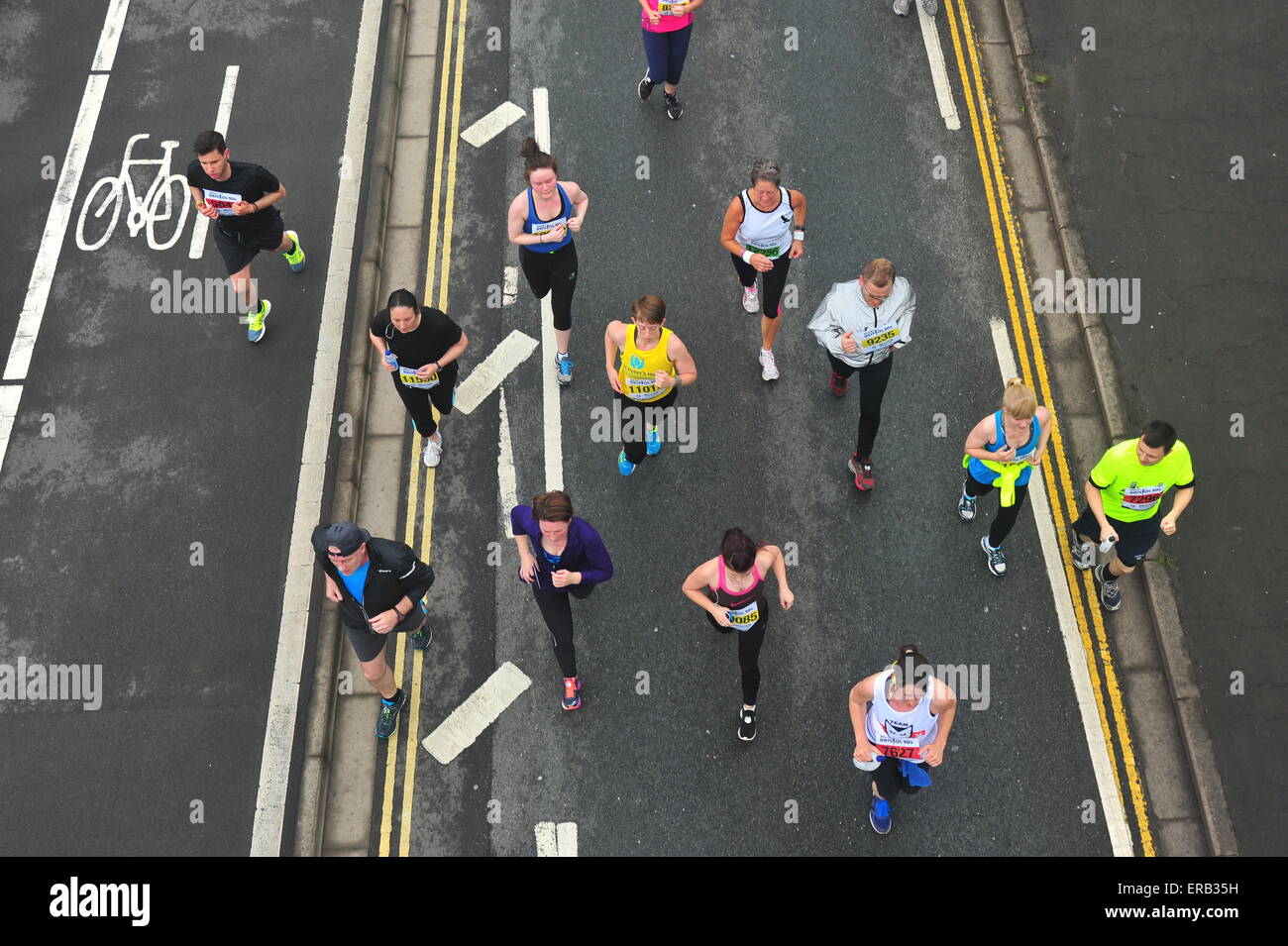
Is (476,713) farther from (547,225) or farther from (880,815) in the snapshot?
(547,225)

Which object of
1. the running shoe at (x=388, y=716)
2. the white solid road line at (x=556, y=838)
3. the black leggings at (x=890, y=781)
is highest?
the running shoe at (x=388, y=716)

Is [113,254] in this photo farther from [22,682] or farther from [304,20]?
[22,682]

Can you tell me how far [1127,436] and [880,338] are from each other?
3057 millimetres

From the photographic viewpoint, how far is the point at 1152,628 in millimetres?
8805

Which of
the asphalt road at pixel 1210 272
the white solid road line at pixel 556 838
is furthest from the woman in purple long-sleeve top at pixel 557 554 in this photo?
the asphalt road at pixel 1210 272

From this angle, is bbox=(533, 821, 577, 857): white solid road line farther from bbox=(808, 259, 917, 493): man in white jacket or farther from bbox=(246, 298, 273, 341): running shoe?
bbox=(246, 298, 273, 341): running shoe

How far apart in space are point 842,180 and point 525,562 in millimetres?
6176

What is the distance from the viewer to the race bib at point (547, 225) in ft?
28.9

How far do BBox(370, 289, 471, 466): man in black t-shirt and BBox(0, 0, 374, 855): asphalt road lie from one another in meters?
1.89

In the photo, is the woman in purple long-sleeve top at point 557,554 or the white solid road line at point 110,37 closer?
the woman in purple long-sleeve top at point 557,554

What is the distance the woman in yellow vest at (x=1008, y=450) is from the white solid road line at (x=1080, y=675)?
0.66 metres

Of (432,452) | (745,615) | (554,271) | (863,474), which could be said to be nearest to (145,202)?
(432,452)

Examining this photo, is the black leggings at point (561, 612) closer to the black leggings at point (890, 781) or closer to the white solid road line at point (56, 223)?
the black leggings at point (890, 781)
